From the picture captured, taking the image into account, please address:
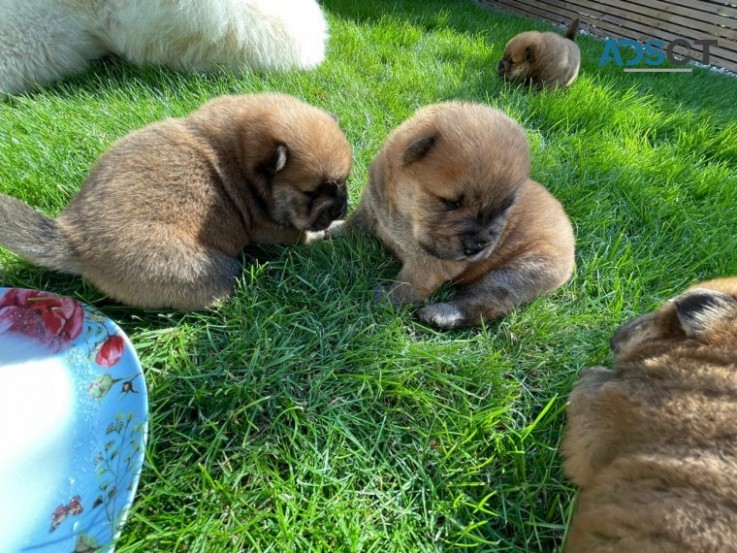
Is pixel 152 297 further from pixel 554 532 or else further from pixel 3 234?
pixel 554 532

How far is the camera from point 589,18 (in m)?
10.3

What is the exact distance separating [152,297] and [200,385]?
1.68 ft

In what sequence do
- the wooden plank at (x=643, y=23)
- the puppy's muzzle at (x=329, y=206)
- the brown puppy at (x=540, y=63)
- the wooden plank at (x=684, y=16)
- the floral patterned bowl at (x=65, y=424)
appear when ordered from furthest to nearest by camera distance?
the wooden plank at (x=643, y=23), the wooden plank at (x=684, y=16), the brown puppy at (x=540, y=63), the puppy's muzzle at (x=329, y=206), the floral patterned bowl at (x=65, y=424)

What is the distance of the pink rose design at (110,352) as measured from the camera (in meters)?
1.84

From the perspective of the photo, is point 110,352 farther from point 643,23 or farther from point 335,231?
point 643,23

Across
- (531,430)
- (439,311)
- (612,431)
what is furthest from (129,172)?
(612,431)

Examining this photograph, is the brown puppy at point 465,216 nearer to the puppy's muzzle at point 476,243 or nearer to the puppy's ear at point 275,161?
the puppy's muzzle at point 476,243

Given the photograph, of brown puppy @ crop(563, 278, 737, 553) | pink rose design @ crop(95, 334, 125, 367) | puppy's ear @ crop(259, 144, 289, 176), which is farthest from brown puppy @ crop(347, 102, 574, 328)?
pink rose design @ crop(95, 334, 125, 367)

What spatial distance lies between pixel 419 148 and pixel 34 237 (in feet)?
6.04

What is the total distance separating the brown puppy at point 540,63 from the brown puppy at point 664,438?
3.95m

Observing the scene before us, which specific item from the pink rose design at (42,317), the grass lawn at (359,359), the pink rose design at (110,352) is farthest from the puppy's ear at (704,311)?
the pink rose design at (42,317)

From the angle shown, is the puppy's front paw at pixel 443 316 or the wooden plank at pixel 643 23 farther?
the wooden plank at pixel 643 23

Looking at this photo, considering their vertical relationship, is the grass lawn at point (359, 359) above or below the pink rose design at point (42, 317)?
below

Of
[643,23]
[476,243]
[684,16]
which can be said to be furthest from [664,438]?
[643,23]
